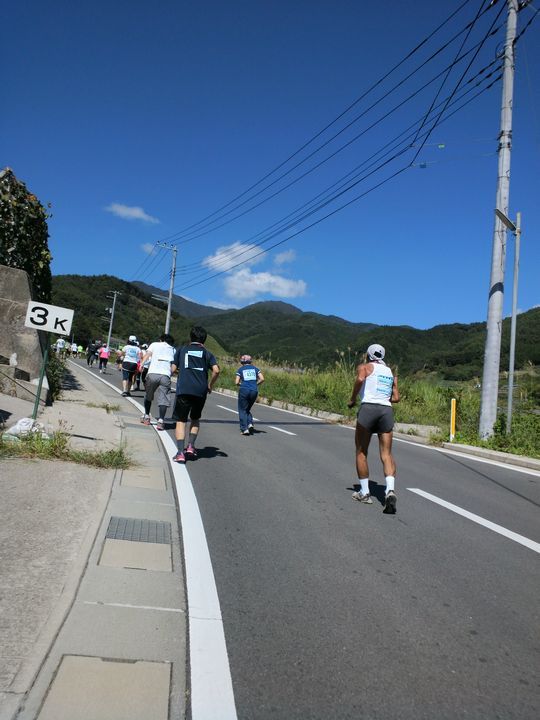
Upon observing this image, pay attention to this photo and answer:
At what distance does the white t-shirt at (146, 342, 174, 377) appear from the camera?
10767 millimetres

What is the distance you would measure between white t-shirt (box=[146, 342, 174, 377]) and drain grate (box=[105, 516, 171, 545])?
6.06m

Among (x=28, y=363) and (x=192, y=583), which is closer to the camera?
(x=192, y=583)

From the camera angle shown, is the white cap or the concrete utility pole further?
the concrete utility pole

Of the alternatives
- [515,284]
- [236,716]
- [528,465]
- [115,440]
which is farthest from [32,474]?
[515,284]

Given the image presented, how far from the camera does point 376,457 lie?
959 cm

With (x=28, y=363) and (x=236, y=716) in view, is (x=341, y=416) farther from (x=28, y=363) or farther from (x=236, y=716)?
(x=236, y=716)

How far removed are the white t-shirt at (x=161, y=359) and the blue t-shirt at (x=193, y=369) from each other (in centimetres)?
302

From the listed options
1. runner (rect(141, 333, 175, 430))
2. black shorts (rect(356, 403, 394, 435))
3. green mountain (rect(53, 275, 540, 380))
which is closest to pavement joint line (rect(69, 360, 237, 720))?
black shorts (rect(356, 403, 394, 435))

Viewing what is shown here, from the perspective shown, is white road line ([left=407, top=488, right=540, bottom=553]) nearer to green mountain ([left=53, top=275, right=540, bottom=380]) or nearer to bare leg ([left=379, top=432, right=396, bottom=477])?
bare leg ([left=379, top=432, right=396, bottom=477])

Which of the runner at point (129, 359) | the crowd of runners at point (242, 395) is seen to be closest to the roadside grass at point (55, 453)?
the crowd of runners at point (242, 395)

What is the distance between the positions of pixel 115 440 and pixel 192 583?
5.46 meters

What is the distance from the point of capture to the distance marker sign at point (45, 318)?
7586 mm

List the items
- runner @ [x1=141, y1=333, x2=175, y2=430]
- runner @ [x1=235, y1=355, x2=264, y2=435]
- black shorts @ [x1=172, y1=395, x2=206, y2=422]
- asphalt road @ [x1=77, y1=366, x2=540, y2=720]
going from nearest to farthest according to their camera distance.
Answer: asphalt road @ [x1=77, y1=366, x2=540, y2=720], black shorts @ [x1=172, y1=395, x2=206, y2=422], runner @ [x1=141, y1=333, x2=175, y2=430], runner @ [x1=235, y1=355, x2=264, y2=435]

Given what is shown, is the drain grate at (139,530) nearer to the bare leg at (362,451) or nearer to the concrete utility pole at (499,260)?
the bare leg at (362,451)
